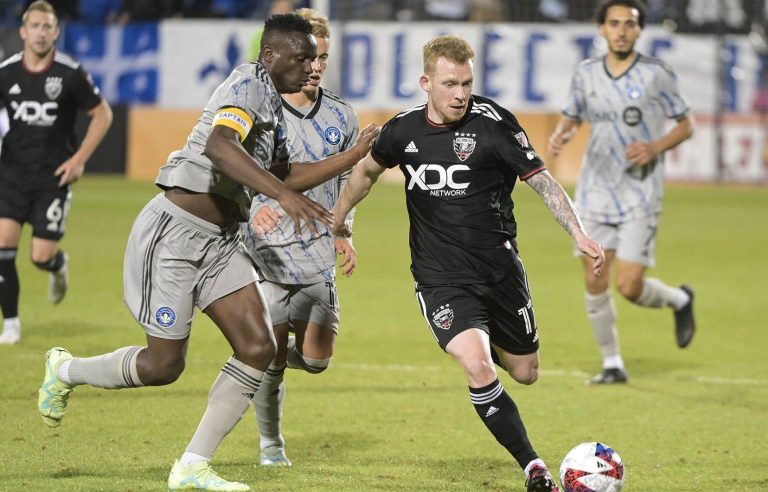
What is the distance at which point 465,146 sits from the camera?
571 centimetres

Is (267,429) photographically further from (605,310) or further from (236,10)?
(236,10)

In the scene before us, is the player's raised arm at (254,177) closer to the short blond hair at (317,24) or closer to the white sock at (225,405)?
the white sock at (225,405)

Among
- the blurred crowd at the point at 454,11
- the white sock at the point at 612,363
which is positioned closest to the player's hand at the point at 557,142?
the white sock at the point at 612,363

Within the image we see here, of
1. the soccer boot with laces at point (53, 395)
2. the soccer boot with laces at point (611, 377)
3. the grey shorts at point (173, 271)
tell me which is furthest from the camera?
the soccer boot with laces at point (611, 377)

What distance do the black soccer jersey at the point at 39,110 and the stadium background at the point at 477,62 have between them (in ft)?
46.1

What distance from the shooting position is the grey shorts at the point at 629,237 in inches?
348

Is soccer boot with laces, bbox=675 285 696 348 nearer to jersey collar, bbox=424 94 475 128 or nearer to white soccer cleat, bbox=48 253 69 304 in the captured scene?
jersey collar, bbox=424 94 475 128

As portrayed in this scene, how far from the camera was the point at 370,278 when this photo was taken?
1384cm

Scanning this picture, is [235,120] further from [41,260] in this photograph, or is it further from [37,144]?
[41,260]

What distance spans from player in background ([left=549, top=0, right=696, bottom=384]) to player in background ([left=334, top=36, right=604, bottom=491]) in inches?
118

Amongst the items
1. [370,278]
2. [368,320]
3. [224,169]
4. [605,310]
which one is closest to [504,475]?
[224,169]

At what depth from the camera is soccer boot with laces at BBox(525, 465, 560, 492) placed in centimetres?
523

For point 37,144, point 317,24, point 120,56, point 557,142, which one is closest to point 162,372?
point 317,24

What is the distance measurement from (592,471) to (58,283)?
250 inches
